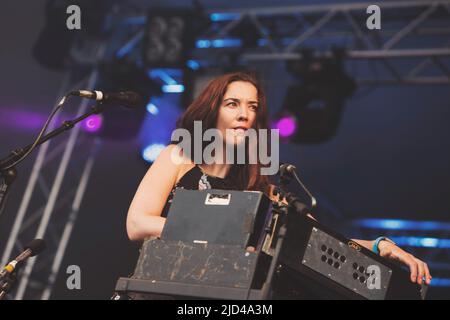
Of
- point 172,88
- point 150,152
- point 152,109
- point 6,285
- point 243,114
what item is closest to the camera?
point 6,285

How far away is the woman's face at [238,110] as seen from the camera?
9.11 ft

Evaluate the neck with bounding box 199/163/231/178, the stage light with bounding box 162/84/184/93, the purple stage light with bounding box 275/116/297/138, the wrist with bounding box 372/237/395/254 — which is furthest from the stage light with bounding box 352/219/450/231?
the wrist with bounding box 372/237/395/254

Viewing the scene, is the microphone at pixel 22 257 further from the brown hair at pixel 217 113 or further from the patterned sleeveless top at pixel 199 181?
the brown hair at pixel 217 113

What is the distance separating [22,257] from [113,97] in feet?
2.24

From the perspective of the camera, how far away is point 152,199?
8.23 feet

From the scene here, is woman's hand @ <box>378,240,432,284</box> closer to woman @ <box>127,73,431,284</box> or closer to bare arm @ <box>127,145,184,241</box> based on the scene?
woman @ <box>127,73,431,284</box>

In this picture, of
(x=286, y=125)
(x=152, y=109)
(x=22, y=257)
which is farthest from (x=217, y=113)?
(x=152, y=109)

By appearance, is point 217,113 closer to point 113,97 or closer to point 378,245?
point 113,97

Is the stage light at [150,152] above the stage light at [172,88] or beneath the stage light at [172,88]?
beneath

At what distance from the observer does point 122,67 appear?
6.61m

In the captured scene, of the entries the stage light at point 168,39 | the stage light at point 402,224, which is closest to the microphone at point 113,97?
the stage light at point 168,39

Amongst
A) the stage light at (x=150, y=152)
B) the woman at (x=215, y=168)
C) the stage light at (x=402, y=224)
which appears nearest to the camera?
the woman at (x=215, y=168)

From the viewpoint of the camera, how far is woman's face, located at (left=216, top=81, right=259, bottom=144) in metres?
2.78

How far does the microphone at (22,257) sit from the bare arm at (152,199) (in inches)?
14.4
